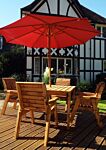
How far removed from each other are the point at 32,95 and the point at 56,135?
0.90 m

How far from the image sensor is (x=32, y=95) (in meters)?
5.59

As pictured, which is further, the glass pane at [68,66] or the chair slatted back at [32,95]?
the glass pane at [68,66]

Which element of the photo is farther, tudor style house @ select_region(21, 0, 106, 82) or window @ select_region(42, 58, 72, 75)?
window @ select_region(42, 58, 72, 75)

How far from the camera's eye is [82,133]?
237 inches


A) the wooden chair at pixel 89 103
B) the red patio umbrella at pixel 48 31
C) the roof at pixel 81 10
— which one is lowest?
the wooden chair at pixel 89 103

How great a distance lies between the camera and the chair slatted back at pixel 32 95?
544cm

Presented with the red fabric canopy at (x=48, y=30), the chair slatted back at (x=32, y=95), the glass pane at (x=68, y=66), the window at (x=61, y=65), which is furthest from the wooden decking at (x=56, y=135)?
the glass pane at (x=68, y=66)

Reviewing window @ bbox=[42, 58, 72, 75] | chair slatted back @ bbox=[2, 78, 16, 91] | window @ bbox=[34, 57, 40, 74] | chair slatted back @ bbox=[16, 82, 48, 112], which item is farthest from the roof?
chair slatted back @ bbox=[16, 82, 48, 112]

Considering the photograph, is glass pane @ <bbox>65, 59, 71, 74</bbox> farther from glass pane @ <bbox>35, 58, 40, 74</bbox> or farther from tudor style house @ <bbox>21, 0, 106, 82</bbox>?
glass pane @ <bbox>35, 58, 40, 74</bbox>

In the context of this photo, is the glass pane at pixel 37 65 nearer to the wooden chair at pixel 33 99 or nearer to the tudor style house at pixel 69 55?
the tudor style house at pixel 69 55

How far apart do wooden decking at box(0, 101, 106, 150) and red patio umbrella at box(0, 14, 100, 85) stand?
173 cm

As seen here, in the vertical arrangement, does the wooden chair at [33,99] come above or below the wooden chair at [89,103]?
above

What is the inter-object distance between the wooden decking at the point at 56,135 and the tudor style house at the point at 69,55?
1478cm

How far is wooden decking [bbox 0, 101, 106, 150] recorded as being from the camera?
4.99 metres
